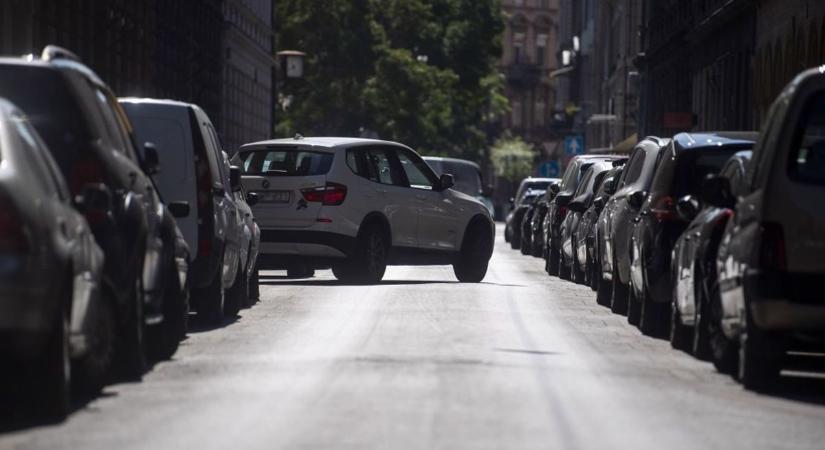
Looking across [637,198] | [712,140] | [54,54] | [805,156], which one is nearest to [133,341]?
[54,54]

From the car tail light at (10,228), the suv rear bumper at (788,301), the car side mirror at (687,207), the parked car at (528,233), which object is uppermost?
the car tail light at (10,228)

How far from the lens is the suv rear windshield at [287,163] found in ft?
80.6

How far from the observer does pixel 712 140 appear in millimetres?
16609

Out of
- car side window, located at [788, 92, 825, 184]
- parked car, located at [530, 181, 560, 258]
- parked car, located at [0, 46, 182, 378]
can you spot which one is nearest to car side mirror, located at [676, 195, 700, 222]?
car side window, located at [788, 92, 825, 184]

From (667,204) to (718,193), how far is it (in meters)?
3.02

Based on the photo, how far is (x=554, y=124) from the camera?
101m

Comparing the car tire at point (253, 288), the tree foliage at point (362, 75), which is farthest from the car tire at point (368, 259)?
the tree foliage at point (362, 75)

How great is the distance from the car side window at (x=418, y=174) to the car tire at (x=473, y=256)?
3.32ft

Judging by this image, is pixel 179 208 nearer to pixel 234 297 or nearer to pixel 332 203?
pixel 234 297

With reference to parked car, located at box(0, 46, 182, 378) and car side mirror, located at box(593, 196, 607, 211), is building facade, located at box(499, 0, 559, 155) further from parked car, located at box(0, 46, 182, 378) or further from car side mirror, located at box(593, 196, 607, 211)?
parked car, located at box(0, 46, 182, 378)

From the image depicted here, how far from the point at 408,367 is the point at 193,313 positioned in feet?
22.3

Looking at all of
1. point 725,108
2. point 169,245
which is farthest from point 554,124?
point 169,245

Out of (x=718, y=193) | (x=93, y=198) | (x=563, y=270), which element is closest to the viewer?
(x=93, y=198)

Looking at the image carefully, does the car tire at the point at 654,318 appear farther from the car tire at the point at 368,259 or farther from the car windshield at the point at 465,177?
the car windshield at the point at 465,177
